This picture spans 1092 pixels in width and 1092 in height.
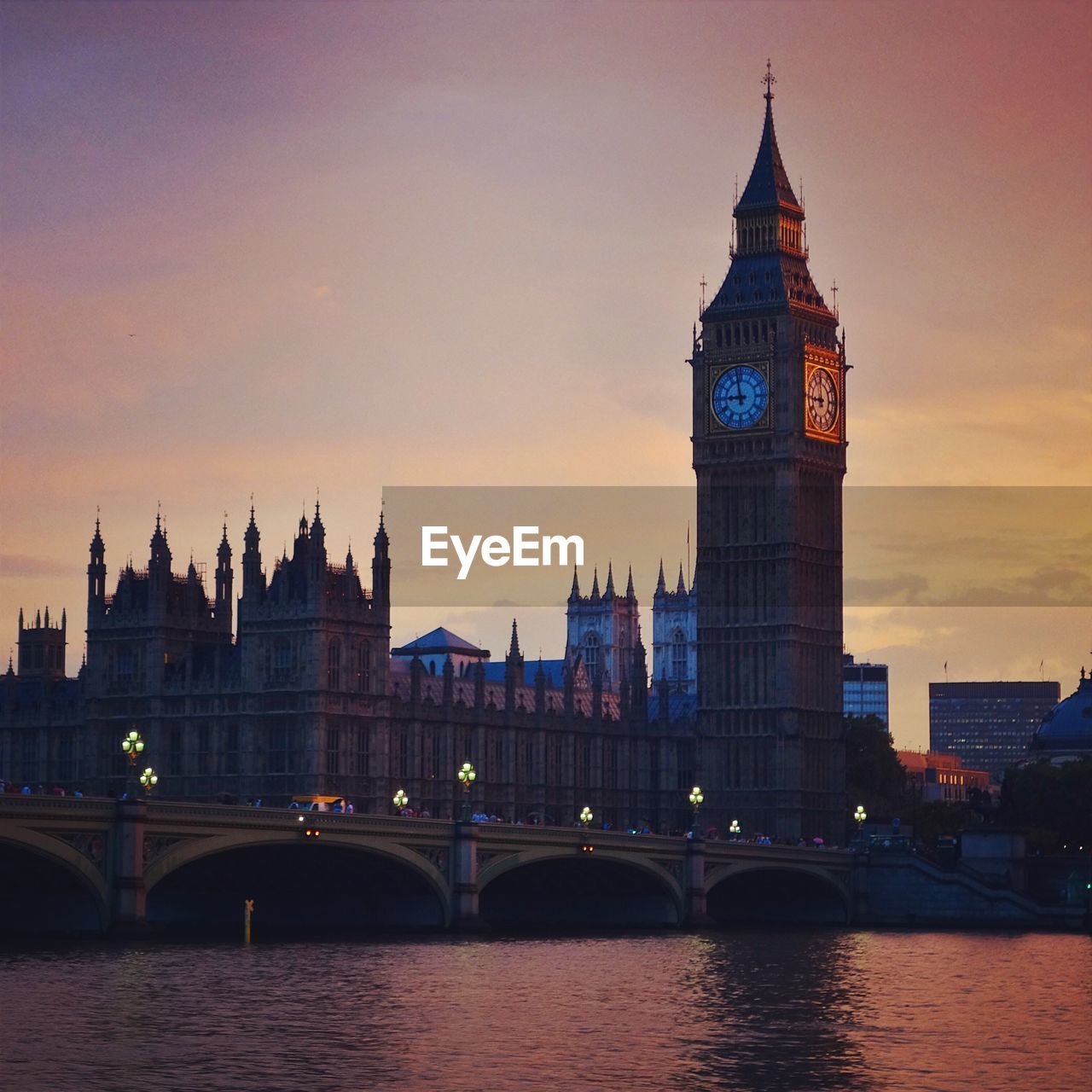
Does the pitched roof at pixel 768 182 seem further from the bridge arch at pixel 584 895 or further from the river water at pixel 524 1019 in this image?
the river water at pixel 524 1019

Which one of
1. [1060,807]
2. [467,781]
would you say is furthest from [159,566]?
[1060,807]

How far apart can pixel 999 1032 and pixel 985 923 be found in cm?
7333

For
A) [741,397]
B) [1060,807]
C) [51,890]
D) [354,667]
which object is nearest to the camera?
[51,890]

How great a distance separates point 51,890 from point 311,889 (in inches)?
834

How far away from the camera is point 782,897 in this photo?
160 meters

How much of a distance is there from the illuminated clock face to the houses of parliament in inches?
9.7

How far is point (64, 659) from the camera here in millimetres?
196250

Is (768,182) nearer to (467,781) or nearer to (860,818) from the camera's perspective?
(860,818)

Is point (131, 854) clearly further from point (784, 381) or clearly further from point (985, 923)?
point (784, 381)

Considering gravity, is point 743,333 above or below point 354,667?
above

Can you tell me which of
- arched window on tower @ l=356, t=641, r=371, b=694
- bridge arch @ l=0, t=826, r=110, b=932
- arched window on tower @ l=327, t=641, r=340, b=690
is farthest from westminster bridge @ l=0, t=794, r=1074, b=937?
arched window on tower @ l=356, t=641, r=371, b=694

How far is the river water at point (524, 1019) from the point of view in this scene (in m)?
69.4

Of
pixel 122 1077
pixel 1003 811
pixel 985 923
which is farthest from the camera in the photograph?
pixel 1003 811

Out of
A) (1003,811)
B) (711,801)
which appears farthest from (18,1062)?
(711,801)
